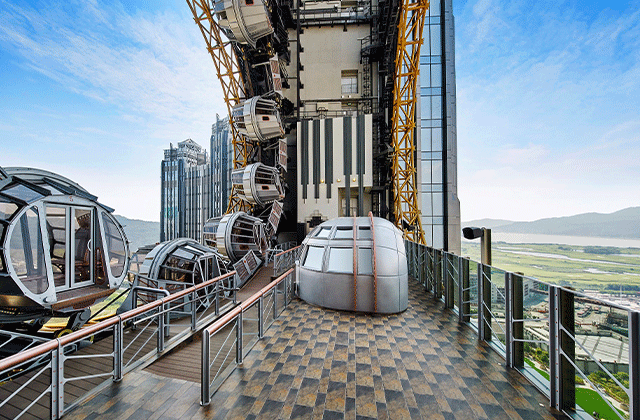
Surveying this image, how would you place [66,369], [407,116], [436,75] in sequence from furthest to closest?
[436,75] < [407,116] < [66,369]

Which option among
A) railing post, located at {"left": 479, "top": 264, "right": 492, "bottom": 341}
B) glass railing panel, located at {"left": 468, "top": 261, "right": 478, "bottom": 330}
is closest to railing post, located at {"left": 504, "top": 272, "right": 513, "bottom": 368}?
railing post, located at {"left": 479, "top": 264, "right": 492, "bottom": 341}

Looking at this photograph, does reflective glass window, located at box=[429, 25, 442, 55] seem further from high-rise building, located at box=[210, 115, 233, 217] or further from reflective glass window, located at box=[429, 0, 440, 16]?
high-rise building, located at box=[210, 115, 233, 217]

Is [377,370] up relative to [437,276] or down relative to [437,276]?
down

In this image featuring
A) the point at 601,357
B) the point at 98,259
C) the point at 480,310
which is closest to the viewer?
the point at 601,357

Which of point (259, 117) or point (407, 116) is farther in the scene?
point (407, 116)

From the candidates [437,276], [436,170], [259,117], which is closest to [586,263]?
[436,170]

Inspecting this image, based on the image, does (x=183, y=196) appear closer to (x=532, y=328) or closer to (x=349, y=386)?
(x=349, y=386)

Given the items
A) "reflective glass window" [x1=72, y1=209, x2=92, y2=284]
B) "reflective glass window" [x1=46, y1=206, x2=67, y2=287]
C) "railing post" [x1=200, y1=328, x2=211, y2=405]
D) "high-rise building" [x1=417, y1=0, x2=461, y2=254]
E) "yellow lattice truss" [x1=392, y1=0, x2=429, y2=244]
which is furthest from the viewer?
"high-rise building" [x1=417, y1=0, x2=461, y2=254]

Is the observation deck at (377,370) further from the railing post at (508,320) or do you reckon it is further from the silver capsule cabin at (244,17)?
the silver capsule cabin at (244,17)
